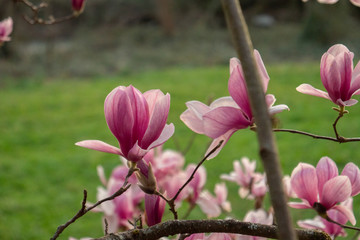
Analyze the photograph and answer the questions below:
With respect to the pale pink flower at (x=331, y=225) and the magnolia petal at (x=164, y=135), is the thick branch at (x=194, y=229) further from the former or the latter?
the pale pink flower at (x=331, y=225)

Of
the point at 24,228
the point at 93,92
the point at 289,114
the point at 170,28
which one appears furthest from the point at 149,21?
the point at 24,228

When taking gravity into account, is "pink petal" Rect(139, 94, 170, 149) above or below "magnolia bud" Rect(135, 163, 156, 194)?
above

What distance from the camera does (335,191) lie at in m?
0.56

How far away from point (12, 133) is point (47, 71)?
327 centimetres

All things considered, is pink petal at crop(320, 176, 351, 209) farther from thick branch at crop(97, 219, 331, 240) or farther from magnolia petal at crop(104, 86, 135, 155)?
magnolia petal at crop(104, 86, 135, 155)

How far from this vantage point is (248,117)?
1.60ft

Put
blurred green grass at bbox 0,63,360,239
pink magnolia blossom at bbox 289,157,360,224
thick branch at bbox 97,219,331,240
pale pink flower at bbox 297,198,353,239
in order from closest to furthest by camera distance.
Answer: thick branch at bbox 97,219,331,240
pink magnolia blossom at bbox 289,157,360,224
pale pink flower at bbox 297,198,353,239
blurred green grass at bbox 0,63,360,239

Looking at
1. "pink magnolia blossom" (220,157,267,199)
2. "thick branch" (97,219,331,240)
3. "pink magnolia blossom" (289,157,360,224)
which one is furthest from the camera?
"pink magnolia blossom" (220,157,267,199)

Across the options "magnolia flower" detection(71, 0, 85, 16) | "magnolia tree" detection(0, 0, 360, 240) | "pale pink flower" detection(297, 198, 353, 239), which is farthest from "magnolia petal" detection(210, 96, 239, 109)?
"magnolia flower" detection(71, 0, 85, 16)

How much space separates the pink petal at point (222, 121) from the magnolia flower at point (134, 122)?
3 cm

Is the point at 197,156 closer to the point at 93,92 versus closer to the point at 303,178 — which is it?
the point at 93,92

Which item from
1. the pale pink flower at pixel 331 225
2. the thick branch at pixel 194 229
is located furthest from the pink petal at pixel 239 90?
the pale pink flower at pixel 331 225

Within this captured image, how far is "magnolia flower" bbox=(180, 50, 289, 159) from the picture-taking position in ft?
1.55

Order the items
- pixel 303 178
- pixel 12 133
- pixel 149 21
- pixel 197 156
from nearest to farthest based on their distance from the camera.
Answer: pixel 303 178 < pixel 197 156 < pixel 12 133 < pixel 149 21
